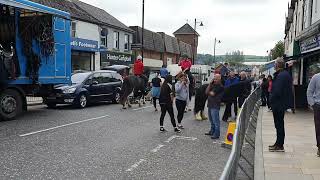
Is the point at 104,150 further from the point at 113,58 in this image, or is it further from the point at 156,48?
the point at 156,48

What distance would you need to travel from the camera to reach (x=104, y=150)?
818 cm

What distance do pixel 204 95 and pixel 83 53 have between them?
1919cm

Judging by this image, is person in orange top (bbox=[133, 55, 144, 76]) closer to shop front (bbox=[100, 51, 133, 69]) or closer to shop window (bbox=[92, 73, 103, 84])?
shop window (bbox=[92, 73, 103, 84])

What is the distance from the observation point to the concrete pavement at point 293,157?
6386 millimetres

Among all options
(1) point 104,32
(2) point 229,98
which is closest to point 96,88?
(2) point 229,98

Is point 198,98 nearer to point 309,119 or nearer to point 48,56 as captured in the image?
point 309,119

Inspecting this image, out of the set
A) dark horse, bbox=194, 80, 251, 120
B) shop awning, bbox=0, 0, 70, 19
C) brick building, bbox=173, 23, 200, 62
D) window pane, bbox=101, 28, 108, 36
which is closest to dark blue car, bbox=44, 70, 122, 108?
shop awning, bbox=0, 0, 70, 19

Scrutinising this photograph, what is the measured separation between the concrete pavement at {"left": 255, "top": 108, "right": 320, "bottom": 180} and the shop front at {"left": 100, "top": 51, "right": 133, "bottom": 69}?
23.6 metres

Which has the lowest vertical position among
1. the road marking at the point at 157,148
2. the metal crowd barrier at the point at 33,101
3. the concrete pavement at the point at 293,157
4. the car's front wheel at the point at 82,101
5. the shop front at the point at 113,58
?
the road marking at the point at 157,148

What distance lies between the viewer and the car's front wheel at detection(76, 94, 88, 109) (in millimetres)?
15756

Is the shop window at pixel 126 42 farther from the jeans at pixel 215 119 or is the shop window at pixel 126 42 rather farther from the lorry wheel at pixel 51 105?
the jeans at pixel 215 119

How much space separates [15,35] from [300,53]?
11.0 meters

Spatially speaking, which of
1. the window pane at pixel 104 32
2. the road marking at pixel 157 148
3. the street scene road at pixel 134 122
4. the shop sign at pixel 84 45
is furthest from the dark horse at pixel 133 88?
the window pane at pixel 104 32

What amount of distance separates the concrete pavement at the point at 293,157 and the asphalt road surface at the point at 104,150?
875mm
